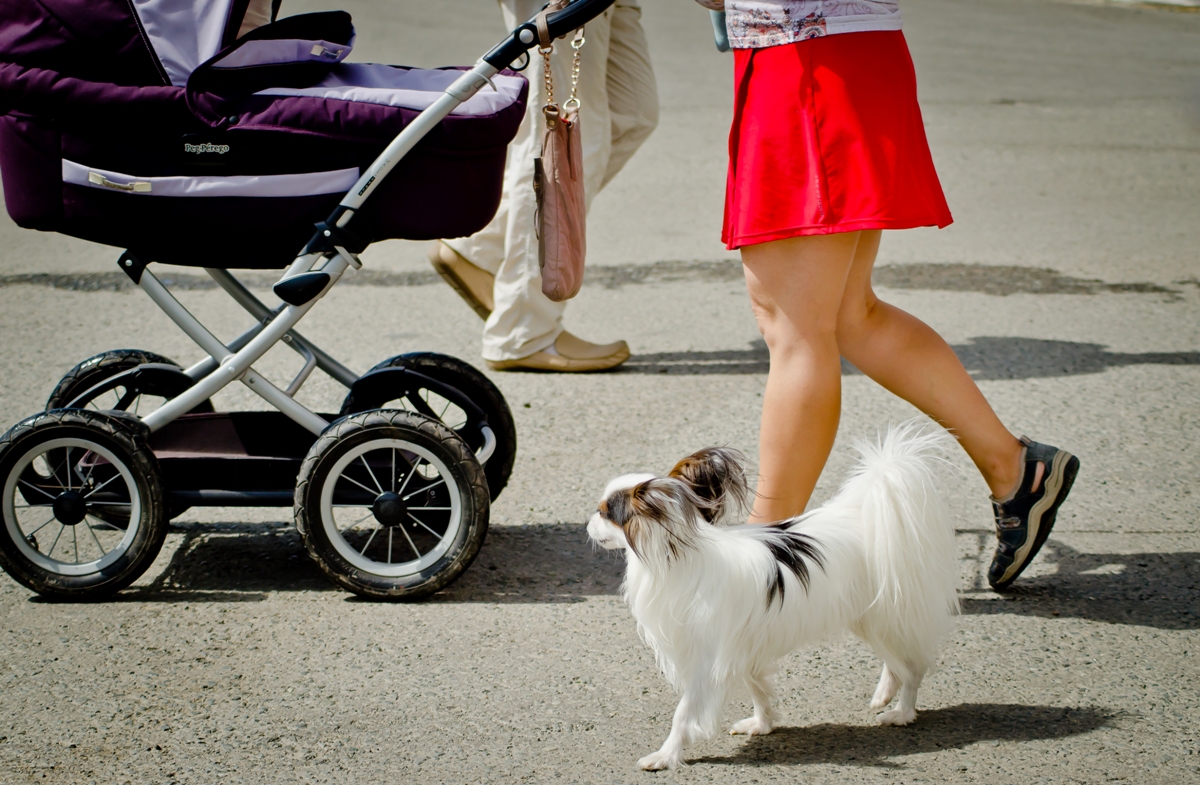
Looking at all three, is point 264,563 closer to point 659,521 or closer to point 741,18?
point 659,521

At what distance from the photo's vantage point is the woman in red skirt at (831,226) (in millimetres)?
2584

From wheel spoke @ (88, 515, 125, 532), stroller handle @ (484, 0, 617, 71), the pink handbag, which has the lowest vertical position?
wheel spoke @ (88, 515, 125, 532)

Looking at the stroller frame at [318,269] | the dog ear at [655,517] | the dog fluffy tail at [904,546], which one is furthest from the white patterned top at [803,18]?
the dog ear at [655,517]

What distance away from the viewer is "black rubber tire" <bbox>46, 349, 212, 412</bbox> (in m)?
3.36

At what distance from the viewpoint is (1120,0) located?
15297 millimetres

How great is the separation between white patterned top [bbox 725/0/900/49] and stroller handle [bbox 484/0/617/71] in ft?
1.10

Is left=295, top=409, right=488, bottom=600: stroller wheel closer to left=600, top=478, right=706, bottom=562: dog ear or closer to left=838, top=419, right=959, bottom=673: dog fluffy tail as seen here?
left=600, top=478, right=706, bottom=562: dog ear

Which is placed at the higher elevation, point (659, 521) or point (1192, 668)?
point (659, 521)

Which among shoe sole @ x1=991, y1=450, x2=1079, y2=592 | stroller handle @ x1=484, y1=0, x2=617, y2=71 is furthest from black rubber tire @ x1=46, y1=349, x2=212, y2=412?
shoe sole @ x1=991, y1=450, x2=1079, y2=592

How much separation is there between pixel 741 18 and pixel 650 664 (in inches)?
59.4

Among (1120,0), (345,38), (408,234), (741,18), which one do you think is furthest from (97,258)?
(1120,0)

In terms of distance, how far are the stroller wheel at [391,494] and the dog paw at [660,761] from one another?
2.63 ft

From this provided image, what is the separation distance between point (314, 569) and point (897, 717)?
1.62 meters

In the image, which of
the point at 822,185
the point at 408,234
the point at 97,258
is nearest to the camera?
the point at 822,185
